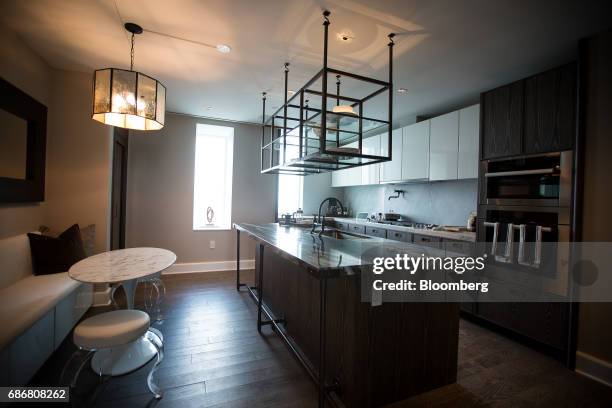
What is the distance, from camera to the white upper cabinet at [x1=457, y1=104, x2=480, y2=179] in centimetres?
308

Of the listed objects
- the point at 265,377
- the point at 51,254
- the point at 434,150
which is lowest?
the point at 265,377

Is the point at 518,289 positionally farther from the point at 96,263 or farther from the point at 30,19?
the point at 30,19

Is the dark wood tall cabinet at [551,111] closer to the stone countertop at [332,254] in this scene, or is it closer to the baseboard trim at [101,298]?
the stone countertop at [332,254]

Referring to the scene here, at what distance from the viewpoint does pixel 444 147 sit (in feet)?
11.4

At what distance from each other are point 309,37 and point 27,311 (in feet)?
9.30

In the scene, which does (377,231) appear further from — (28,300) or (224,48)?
(28,300)

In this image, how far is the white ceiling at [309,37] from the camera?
1913mm

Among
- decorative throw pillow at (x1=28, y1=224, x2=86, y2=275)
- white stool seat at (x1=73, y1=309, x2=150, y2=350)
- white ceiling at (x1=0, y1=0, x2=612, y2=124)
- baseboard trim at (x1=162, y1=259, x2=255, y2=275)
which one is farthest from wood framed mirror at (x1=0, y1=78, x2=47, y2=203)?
baseboard trim at (x1=162, y1=259, x2=255, y2=275)

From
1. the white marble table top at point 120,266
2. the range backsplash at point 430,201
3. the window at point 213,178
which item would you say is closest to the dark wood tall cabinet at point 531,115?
the range backsplash at point 430,201

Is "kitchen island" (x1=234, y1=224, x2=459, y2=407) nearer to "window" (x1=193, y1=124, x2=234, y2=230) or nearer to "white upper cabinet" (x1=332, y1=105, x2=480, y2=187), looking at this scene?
"white upper cabinet" (x1=332, y1=105, x2=480, y2=187)

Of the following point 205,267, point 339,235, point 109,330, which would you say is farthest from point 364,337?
point 205,267

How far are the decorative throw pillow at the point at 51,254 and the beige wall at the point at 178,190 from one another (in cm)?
166

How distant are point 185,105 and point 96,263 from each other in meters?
2.75

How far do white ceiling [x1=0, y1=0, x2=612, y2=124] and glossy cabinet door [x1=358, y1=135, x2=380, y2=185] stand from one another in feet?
4.68
